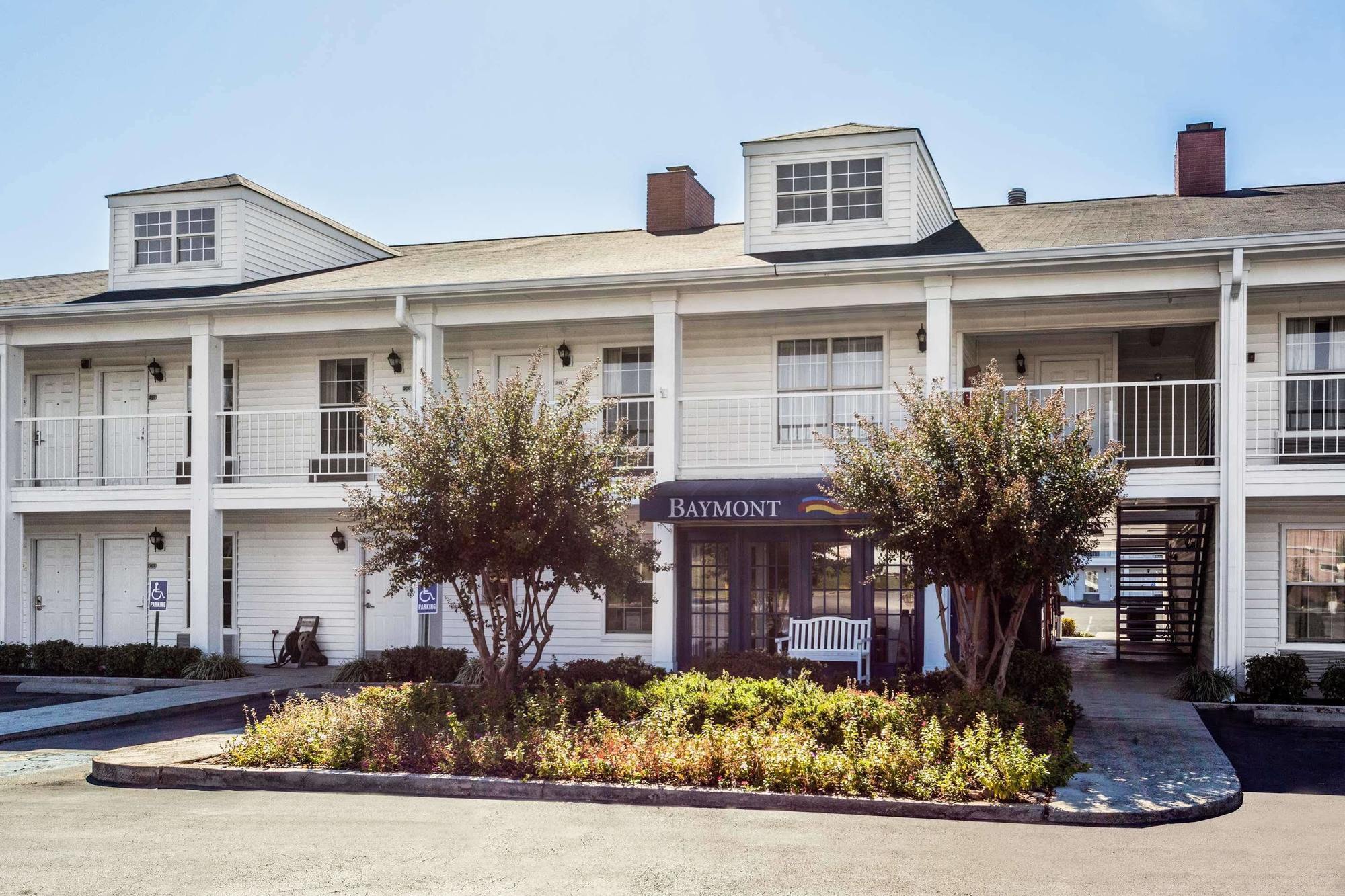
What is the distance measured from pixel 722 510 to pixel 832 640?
2.30 meters

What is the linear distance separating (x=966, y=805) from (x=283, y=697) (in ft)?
31.4

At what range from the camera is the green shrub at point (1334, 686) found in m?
14.4

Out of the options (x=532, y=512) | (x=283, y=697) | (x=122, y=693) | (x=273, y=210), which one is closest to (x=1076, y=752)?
(x=532, y=512)

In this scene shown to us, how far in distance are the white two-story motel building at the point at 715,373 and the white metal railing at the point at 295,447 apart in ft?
0.23

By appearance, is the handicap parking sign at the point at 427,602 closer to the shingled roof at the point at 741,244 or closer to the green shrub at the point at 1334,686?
the shingled roof at the point at 741,244

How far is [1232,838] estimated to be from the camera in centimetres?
827

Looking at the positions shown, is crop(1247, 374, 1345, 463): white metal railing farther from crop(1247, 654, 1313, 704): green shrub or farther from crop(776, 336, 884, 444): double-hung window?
crop(776, 336, 884, 444): double-hung window

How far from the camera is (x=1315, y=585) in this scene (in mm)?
16188

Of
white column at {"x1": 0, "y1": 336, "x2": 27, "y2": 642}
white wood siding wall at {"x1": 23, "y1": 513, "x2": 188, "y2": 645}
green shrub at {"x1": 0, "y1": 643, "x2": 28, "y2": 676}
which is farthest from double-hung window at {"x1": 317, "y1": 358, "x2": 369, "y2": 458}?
green shrub at {"x1": 0, "y1": 643, "x2": 28, "y2": 676}

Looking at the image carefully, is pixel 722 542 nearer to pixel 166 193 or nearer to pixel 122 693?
pixel 122 693

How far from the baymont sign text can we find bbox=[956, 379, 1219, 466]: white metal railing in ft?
12.4

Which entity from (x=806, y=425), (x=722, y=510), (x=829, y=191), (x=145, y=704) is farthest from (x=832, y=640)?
(x=145, y=704)

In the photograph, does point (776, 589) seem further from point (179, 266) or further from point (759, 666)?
point (179, 266)

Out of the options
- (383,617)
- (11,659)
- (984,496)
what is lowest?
(11,659)
